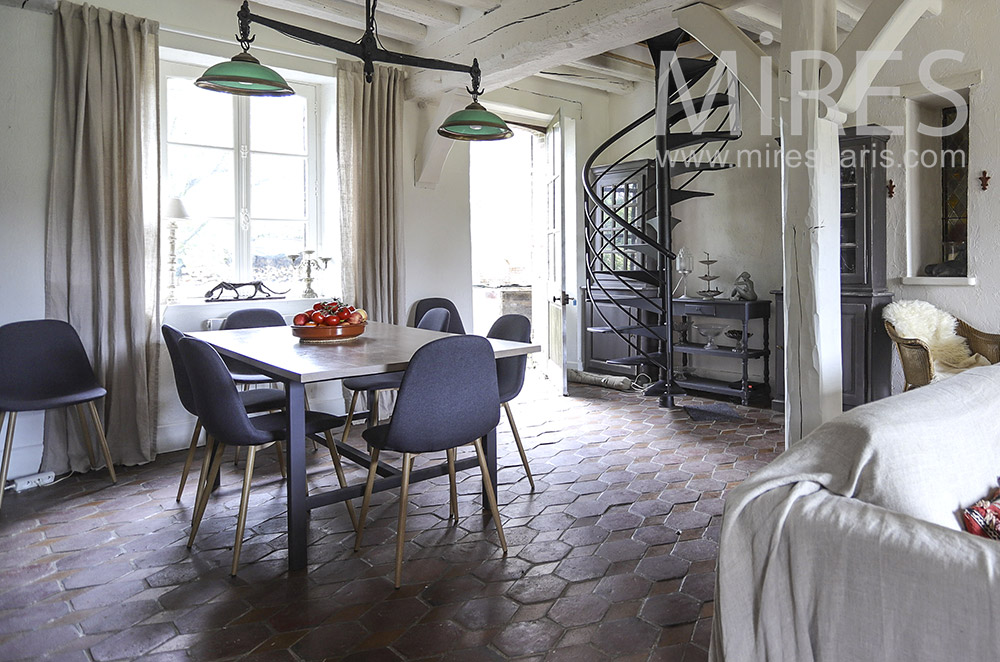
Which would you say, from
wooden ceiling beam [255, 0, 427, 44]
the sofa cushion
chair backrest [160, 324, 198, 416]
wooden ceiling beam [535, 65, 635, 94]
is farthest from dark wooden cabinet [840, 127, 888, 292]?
chair backrest [160, 324, 198, 416]

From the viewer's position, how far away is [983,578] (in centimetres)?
117

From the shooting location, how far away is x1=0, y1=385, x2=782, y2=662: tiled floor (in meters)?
2.22

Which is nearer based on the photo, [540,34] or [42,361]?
[42,361]

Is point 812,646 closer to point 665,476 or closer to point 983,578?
→ point 983,578

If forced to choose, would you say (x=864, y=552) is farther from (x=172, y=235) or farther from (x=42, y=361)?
(x=172, y=235)

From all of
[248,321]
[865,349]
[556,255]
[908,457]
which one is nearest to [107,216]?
[248,321]

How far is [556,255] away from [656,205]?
1.06m

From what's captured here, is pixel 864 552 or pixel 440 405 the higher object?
pixel 440 405

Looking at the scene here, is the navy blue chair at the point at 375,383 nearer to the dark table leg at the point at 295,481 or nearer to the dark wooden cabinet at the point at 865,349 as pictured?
the dark table leg at the point at 295,481

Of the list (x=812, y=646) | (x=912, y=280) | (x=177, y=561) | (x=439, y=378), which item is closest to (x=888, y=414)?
(x=812, y=646)

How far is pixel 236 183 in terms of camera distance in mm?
5133

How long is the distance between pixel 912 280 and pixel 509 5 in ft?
11.7

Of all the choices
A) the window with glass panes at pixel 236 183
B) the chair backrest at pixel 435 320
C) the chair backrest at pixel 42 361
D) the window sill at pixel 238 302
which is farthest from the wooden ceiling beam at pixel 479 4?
the chair backrest at pixel 42 361

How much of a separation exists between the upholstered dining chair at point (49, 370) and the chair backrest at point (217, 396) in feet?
4.62
